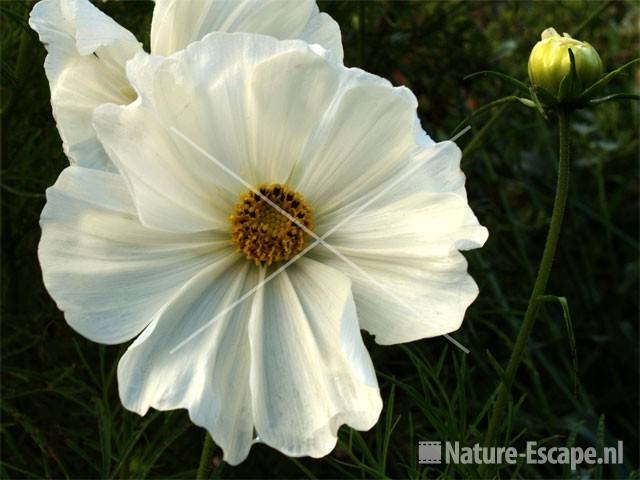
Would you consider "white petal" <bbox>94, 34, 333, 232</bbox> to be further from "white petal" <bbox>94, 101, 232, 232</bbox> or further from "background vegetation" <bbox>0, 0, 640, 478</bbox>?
"background vegetation" <bbox>0, 0, 640, 478</bbox>

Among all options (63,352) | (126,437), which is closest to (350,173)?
(126,437)

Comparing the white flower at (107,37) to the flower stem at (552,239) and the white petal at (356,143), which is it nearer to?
the white petal at (356,143)

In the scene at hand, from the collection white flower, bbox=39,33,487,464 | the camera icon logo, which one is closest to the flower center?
white flower, bbox=39,33,487,464

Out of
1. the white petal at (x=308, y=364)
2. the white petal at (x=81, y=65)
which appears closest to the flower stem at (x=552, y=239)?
the white petal at (x=308, y=364)

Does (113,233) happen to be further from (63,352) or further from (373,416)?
(63,352)

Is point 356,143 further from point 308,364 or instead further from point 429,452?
point 429,452
